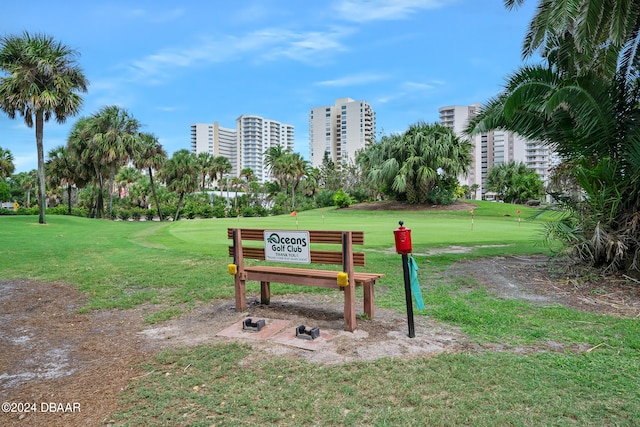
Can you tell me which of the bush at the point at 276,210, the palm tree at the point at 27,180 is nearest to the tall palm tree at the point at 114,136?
the bush at the point at 276,210

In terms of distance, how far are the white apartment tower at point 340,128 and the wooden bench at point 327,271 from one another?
6119 inches

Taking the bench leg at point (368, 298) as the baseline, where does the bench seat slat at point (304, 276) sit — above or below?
above

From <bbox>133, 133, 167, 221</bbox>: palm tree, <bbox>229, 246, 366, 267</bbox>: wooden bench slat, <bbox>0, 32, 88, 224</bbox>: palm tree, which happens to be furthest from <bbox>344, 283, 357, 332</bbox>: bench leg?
<bbox>133, 133, 167, 221</bbox>: palm tree

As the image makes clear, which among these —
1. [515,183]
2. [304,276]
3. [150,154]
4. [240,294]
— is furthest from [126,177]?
[304,276]

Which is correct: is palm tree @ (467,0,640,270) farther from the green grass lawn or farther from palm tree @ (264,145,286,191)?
palm tree @ (264,145,286,191)

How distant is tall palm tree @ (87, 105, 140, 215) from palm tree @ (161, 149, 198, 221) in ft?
26.6

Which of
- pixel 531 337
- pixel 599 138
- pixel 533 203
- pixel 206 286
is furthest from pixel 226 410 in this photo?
pixel 533 203

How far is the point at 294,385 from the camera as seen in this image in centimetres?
403

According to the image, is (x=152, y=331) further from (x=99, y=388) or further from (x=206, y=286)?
(x=206, y=286)

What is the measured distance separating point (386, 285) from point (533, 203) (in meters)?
56.1

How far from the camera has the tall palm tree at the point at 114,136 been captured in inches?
1634

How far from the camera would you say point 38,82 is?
2808 centimetres

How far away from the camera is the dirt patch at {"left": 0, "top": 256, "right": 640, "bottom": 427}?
413 cm

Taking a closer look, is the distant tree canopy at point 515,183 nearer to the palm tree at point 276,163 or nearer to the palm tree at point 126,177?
the palm tree at point 276,163
